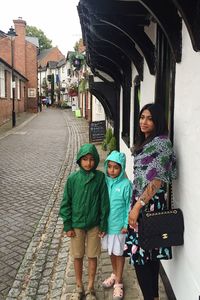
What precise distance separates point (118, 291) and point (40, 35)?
84.5 metres

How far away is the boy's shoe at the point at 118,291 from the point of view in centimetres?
332

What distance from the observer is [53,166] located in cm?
1062

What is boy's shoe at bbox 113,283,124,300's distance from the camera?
10.9ft

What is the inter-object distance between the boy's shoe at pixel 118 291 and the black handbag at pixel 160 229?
2.95ft

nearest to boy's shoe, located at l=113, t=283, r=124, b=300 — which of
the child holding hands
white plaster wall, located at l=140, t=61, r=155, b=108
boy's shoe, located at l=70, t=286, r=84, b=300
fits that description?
the child holding hands

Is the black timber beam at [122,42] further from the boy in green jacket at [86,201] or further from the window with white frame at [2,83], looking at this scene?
the window with white frame at [2,83]

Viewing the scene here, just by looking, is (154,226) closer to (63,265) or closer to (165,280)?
(165,280)

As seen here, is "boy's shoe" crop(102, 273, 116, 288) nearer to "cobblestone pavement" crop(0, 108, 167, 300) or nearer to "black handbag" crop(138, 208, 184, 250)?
"cobblestone pavement" crop(0, 108, 167, 300)

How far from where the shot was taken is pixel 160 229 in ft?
8.77

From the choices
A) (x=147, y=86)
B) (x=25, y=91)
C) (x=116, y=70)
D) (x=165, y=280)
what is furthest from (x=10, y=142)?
(x=25, y=91)

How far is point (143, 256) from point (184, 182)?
0.66 m

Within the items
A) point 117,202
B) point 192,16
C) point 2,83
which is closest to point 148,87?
point 117,202

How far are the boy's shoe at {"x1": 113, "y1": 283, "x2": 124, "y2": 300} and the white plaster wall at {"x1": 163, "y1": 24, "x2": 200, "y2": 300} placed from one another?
53cm

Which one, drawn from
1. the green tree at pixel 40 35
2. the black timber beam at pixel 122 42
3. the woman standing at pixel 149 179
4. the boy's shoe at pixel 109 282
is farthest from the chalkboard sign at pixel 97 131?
the green tree at pixel 40 35
